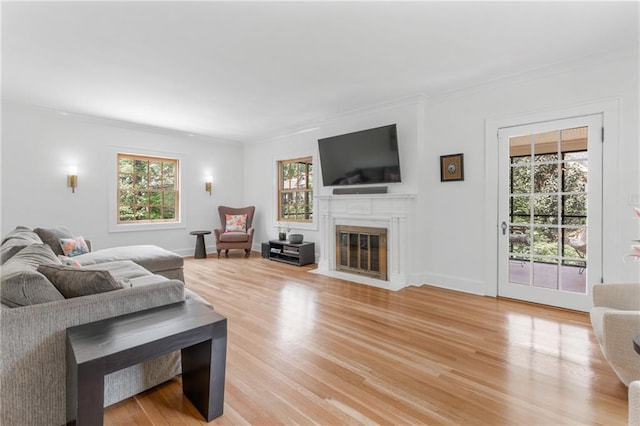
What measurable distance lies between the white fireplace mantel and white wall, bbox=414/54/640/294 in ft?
0.83

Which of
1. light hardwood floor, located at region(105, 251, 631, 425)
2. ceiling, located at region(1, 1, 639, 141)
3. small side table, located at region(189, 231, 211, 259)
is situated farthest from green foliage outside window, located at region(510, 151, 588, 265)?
small side table, located at region(189, 231, 211, 259)

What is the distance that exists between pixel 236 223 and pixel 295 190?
1.42 metres

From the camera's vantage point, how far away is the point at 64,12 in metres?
2.25

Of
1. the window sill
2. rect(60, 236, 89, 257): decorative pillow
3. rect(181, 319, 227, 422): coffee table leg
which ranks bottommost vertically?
rect(181, 319, 227, 422): coffee table leg

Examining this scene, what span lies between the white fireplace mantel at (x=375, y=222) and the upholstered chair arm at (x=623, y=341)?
2304mm

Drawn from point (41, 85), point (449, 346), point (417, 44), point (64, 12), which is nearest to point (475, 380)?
point (449, 346)

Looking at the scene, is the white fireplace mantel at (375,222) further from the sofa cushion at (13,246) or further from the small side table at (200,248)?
the sofa cushion at (13,246)

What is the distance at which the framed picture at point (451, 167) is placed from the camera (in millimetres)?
3783

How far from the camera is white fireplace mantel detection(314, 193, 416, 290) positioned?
4066 millimetres

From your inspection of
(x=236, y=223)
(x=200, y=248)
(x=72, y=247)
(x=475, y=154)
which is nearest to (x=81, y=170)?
(x=72, y=247)

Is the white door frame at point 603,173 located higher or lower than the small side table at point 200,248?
higher

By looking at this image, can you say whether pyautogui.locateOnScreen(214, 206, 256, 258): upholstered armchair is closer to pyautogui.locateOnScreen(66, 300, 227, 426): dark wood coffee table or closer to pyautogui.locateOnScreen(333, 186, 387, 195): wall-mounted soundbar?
pyautogui.locateOnScreen(333, 186, 387, 195): wall-mounted soundbar

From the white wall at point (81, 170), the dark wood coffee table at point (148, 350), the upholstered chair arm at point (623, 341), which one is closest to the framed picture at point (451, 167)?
the upholstered chair arm at point (623, 341)

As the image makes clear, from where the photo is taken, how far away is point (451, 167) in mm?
3859
